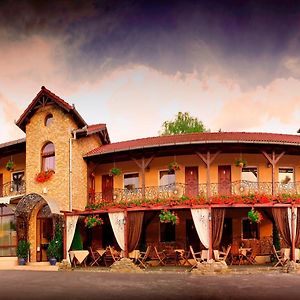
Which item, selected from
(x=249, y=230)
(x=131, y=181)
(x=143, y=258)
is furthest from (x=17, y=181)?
(x=249, y=230)

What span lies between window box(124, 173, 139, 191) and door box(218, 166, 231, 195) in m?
4.15

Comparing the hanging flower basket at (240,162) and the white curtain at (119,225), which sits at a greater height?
the hanging flower basket at (240,162)

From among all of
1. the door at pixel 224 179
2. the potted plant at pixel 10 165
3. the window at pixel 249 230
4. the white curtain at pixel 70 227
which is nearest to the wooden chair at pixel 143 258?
the white curtain at pixel 70 227

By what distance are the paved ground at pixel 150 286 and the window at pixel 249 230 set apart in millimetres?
5252

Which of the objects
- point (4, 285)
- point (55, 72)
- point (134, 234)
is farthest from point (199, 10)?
point (134, 234)

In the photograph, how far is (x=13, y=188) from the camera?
Answer: 25.0 m

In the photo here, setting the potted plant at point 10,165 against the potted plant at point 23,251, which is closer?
the potted plant at point 23,251

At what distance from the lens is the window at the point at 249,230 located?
2222 cm

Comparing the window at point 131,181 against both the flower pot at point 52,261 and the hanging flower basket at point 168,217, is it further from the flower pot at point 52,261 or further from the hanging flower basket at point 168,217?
the flower pot at point 52,261

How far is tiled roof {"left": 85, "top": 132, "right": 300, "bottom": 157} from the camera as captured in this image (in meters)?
20.4

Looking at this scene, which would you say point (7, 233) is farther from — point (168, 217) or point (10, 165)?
point (168, 217)

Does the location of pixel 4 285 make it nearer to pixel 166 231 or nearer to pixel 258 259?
pixel 166 231

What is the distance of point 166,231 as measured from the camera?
74.6 feet

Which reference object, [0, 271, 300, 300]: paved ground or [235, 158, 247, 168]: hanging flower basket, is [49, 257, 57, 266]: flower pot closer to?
[0, 271, 300, 300]: paved ground
